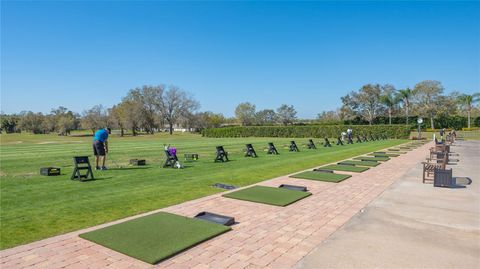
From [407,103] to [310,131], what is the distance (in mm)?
29581

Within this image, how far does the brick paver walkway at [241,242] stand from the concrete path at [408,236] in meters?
0.31

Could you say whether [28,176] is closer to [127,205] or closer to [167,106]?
[127,205]

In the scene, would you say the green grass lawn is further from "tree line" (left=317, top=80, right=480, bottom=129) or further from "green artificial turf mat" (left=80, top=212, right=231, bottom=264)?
"tree line" (left=317, top=80, right=480, bottom=129)

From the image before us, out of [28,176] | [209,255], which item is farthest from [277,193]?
[28,176]

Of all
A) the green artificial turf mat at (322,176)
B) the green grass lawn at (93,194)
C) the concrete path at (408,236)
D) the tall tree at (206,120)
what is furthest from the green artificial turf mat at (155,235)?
the tall tree at (206,120)

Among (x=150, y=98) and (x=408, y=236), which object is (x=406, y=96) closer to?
(x=150, y=98)

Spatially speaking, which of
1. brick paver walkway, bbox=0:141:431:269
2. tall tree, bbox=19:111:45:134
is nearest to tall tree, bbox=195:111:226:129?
tall tree, bbox=19:111:45:134

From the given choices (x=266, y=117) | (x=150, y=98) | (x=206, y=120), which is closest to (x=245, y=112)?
(x=266, y=117)

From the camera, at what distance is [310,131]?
51.4 m

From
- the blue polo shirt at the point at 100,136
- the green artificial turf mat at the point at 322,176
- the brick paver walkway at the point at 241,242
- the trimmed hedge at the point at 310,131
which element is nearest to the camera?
the brick paver walkway at the point at 241,242

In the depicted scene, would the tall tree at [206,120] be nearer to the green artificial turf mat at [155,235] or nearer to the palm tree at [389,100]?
the palm tree at [389,100]

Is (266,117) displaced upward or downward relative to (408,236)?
upward

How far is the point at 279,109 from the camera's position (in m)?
97.8

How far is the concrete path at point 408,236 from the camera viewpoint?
13.4 ft
